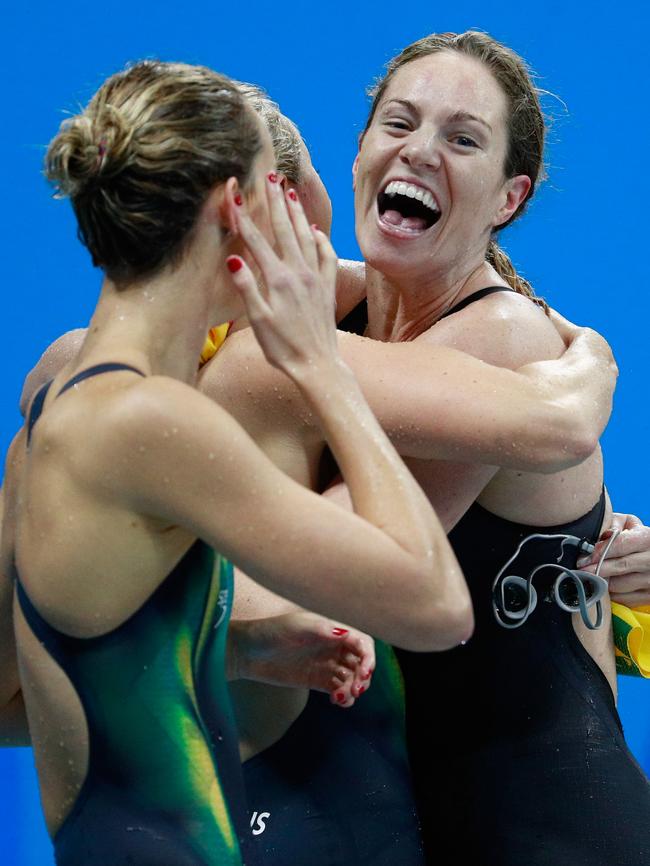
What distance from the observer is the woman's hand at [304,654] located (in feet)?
4.49

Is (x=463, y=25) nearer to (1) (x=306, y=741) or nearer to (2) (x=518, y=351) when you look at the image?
(2) (x=518, y=351)

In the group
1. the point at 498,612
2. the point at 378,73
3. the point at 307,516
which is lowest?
the point at 498,612

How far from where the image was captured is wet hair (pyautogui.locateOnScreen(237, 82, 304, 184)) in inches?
69.3

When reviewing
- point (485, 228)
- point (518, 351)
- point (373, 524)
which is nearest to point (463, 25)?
point (485, 228)

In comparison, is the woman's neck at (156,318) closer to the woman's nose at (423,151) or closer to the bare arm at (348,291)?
the woman's nose at (423,151)

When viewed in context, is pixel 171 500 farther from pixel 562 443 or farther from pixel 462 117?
pixel 462 117

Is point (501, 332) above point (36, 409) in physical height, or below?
above

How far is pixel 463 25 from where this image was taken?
12.6 feet

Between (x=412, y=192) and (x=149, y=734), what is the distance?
35.0 inches

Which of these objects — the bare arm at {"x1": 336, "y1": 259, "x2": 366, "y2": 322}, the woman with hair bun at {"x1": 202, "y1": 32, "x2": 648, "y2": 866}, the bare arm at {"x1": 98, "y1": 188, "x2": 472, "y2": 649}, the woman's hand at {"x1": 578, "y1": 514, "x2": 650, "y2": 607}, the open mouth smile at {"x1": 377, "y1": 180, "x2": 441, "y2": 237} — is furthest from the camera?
the bare arm at {"x1": 336, "y1": 259, "x2": 366, "y2": 322}

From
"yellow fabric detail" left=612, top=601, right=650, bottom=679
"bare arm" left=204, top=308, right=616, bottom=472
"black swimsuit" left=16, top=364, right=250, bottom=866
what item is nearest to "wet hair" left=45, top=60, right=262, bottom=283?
"black swimsuit" left=16, top=364, right=250, bottom=866

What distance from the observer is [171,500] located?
1083 mm

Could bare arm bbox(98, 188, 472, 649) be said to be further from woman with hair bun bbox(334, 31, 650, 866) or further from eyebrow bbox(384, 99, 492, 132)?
eyebrow bbox(384, 99, 492, 132)

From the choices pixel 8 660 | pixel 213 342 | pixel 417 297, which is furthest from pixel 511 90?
pixel 8 660
